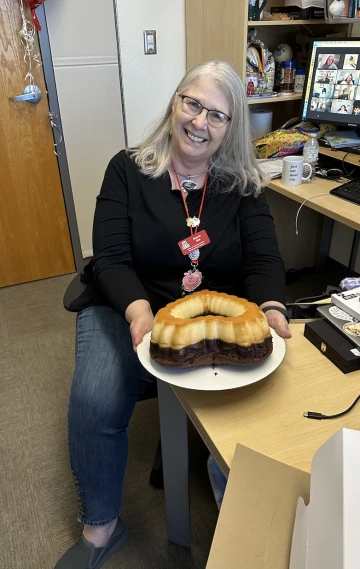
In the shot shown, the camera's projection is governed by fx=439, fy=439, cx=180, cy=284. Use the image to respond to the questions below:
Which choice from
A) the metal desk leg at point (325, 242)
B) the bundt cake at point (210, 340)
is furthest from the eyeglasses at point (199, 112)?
the metal desk leg at point (325, 242)

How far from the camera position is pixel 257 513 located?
0.62 metres

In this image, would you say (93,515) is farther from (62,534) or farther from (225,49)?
(225,49)

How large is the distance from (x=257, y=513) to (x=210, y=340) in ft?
0.96

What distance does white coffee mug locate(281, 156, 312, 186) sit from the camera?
1.90 metres

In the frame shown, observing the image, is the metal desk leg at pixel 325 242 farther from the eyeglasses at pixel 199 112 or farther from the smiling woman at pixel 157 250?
the eyeglasses at pixel 199 112

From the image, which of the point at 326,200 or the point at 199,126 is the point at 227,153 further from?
the point at 326,200

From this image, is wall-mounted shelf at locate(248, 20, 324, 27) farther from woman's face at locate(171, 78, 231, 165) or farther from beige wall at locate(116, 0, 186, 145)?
woman's face at locate(171, 78, 231, 165)

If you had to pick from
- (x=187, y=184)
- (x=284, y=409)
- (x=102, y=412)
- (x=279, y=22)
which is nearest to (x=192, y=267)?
(x=187, y=184)

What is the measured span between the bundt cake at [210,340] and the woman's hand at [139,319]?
12cm

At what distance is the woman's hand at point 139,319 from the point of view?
3.12 ft

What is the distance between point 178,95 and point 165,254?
18.0 inches

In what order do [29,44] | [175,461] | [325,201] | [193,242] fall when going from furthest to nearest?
1. [29,44]
2. [325,201]
3. [193,242]
4. [175,461]

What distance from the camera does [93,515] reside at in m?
1.17

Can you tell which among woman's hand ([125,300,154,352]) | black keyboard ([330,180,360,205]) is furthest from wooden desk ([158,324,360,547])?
black keyboard ([330,180,360,205])
